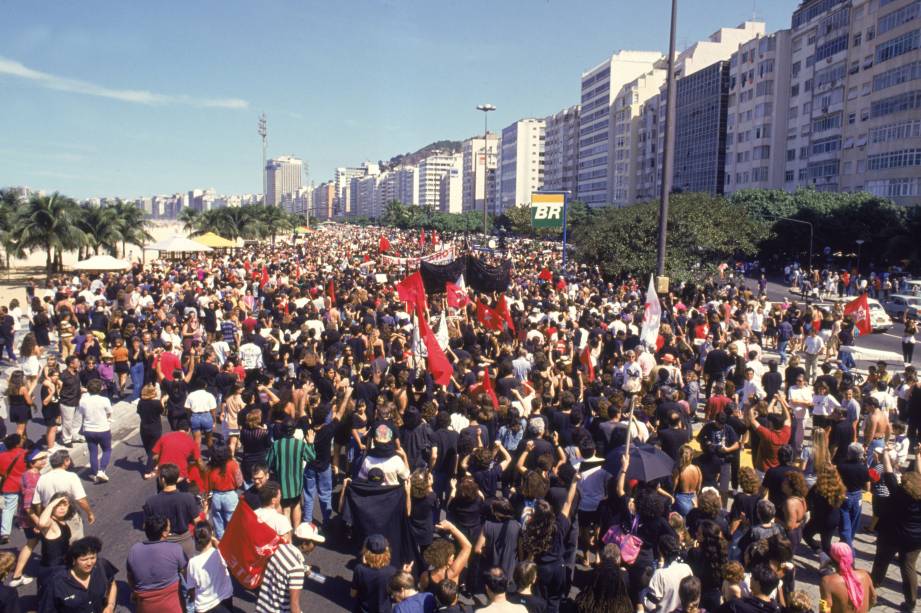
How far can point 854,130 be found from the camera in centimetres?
5894

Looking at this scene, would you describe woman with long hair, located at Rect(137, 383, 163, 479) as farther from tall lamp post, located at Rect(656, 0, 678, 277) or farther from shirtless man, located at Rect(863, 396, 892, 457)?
tall lamp post, located at Rect(656, 0, 678, 277)

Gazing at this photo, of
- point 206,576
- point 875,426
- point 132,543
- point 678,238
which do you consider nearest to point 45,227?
point 678,238

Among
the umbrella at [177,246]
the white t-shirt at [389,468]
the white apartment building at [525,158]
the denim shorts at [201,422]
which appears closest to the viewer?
the white t-shirt at [389,468]

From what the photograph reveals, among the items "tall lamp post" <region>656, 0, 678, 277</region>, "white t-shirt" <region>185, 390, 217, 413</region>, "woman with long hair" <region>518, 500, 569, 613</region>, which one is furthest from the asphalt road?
"tall lamp post" <region>656, 0, 678, 277</region>

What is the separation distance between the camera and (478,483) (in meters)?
7.11

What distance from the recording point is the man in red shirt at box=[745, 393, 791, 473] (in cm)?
823

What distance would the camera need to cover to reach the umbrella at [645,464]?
262 inches

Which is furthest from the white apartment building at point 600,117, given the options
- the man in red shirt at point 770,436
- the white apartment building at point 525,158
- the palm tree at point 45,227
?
the man in red shirt at point 770,436

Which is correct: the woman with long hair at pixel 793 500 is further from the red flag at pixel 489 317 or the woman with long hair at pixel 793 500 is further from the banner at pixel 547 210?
the banner at pixel 547 210

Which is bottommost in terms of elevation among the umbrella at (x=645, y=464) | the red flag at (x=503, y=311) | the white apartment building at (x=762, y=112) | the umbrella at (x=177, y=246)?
the umbrella at (x=645, y=464)

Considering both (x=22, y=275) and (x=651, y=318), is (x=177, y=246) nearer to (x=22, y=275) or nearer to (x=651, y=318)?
(x=651, y=318)

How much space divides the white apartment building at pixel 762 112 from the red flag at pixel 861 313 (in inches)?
2376

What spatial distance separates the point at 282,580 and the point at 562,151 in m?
138

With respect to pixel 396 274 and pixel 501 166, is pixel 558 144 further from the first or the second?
pixel 396 274
